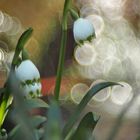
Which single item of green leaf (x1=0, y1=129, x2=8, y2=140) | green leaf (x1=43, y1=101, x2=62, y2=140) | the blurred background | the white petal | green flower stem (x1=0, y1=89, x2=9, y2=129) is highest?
green leaf (x1=43, y1=101, x2=62, y2=140)

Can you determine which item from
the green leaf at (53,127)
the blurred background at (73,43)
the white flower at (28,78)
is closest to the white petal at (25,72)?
the white flower at (28,78)

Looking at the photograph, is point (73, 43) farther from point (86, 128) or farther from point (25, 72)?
point (86, 128)

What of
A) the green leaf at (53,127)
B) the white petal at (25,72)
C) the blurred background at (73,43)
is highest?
the green leaf at (53,127)

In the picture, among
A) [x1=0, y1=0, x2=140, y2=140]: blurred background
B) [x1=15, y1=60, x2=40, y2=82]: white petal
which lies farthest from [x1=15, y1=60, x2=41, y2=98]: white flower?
[x1=0, y1=0, x2=140, y2=140]: blurred background

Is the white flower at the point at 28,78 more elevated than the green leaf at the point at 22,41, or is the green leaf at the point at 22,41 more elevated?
the green leaf at the point at 22,41

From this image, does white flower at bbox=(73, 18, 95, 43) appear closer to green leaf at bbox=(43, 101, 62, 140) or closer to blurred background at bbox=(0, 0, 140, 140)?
green leaf at bbox=(43, 101, 62, 140)

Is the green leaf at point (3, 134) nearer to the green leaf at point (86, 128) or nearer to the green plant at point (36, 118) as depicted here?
the green plant at point (36, 118)

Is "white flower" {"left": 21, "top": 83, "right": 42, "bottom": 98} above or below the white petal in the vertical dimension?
below

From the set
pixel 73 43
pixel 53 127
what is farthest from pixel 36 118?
pixel 73 43

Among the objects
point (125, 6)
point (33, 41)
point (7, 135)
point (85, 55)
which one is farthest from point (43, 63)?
point (7, 135)
